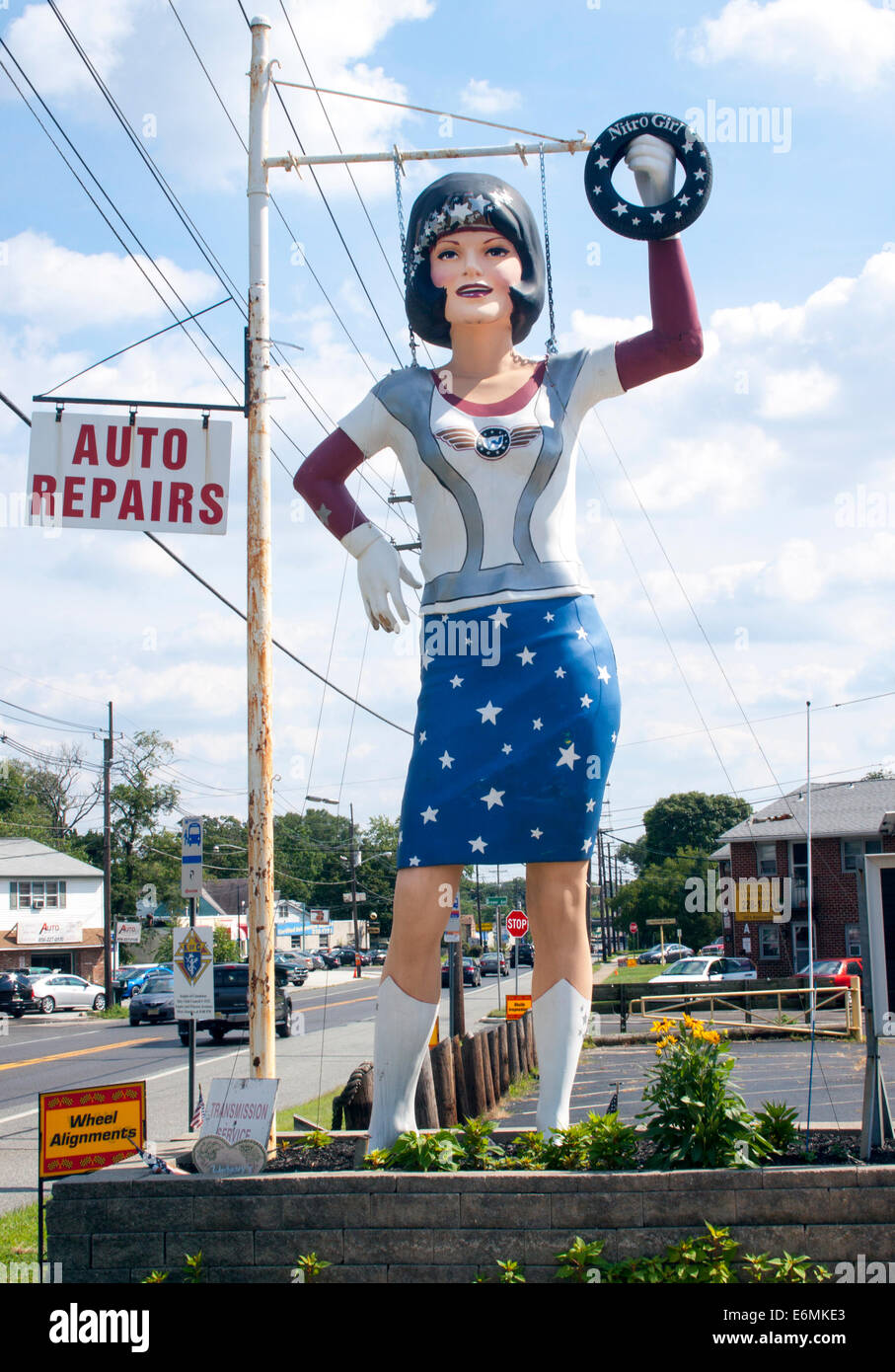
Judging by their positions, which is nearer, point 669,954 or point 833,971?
point 833,971

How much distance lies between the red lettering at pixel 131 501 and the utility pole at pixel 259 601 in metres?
0.71

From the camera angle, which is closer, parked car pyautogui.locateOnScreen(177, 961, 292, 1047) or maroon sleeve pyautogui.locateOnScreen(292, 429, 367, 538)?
maroon sleeve pyautogui.locateOnScreen(292, 429, 367, 538)

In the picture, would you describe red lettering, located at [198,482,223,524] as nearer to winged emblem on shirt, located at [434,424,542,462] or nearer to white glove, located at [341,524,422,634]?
white glove, located at [341,524,422,634]

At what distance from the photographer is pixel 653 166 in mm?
6359

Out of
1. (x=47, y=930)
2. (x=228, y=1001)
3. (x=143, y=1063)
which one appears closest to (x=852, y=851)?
(x=228, y=1001)

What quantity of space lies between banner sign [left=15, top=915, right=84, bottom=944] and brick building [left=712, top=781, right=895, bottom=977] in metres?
25.7

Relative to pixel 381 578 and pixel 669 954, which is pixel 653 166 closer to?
pixel 381 578

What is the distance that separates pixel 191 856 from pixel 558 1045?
25.7 ft

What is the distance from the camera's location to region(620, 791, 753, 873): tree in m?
74.6

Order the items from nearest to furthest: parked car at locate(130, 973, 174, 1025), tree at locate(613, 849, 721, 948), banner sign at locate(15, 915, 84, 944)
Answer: parked car at locate(130, 973, 174, 1025), banner sign at locate(15, 915, 84, 944), tree at locate(613, 849, 721, 948)

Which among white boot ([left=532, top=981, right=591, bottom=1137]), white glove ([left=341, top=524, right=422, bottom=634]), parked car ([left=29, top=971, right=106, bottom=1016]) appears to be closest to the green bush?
white boot ([left=532, top=981, right=591, bottom=1137])

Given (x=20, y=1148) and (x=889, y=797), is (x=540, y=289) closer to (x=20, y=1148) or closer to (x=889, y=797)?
(x=20, y=1148)

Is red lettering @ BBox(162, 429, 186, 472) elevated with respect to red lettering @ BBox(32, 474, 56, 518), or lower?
elevated

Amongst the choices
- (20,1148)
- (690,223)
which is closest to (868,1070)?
(690,223)
